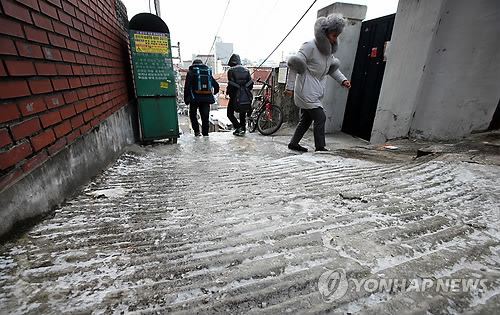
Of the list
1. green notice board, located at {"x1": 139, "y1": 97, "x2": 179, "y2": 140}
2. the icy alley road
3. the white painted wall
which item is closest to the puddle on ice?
the icy alley road

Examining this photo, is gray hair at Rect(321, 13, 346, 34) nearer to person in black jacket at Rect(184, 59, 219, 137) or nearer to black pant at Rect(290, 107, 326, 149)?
black pant at Rect(290, 107, 326, 149)

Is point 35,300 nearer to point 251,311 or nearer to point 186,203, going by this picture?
point 251,311

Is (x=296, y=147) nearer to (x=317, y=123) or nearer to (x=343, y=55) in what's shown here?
(x=317, y=123)

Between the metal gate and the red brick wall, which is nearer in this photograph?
the red brick wall

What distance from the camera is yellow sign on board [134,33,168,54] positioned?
3.67 meters

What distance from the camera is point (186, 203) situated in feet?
5.77

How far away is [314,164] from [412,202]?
1.19m

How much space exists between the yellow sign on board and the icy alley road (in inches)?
109

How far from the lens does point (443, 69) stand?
127 inches

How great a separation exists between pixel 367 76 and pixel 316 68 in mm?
2278

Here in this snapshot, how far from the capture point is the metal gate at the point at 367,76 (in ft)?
14.5

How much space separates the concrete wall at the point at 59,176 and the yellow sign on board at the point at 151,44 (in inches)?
58.1

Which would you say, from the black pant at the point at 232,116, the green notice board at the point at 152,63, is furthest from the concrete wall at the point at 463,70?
the green notice board at the point at 152,63

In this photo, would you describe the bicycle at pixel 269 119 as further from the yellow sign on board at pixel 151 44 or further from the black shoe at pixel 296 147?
the yellow sign on board at pixel 151 44
